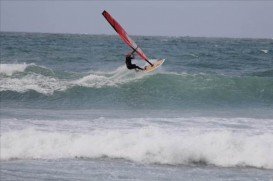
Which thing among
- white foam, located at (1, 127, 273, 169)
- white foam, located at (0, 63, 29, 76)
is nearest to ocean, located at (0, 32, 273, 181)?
white foam, located at (1, 127, 273, 169)

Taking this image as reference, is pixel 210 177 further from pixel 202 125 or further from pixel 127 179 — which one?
pixel 202 125

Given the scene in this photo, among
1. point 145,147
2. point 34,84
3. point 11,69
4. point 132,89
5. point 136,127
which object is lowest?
point 145,147

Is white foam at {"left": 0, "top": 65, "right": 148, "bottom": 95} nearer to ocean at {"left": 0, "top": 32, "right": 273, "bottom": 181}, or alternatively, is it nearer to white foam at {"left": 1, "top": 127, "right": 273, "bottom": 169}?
ocean at {"left": 0, "top": 32, "right": 273, "bottom": 181}

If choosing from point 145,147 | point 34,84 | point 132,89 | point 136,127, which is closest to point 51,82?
point 34,84

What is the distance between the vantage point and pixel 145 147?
33.3 ft

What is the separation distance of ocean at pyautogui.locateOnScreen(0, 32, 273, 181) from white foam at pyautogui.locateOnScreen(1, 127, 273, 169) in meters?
0.02

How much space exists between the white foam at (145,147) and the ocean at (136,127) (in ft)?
0.07

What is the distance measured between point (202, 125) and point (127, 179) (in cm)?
457

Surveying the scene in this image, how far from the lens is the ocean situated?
30.0 ft

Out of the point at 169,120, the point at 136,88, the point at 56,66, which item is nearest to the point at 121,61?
the point at 56,66

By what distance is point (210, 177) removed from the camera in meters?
8.77

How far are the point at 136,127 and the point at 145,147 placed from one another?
1758 mm

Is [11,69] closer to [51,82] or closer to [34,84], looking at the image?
[51,82]

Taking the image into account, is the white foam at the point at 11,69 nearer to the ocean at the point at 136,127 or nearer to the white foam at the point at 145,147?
the ocean at the point at 136,127
